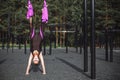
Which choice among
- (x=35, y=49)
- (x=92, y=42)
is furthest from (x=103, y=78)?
(x=35, y=49)

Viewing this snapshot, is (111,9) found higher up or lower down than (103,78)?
higher up

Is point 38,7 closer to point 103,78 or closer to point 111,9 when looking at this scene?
point 111,9

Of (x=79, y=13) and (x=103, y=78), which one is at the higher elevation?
(x=79, y=13)

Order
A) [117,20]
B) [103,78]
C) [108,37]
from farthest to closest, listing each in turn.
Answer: [117,20], [108,37], [103,78]

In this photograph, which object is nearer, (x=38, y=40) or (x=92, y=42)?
(x=92, y=42)

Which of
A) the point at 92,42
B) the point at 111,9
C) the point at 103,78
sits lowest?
the point at 103,78

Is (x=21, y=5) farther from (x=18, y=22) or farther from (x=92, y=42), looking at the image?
(x=92, y=42)

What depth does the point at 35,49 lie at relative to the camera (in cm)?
1000

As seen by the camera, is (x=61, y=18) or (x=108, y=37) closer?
(x=108, y=37)

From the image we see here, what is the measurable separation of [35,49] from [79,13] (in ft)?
108

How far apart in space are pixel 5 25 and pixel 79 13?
9.95 metres

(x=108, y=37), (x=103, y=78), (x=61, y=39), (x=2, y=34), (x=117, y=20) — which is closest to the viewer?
(x=103, y=78)

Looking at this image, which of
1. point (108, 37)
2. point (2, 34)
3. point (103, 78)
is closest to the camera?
point (103, 78)

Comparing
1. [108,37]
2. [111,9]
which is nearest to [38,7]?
[111,9]
